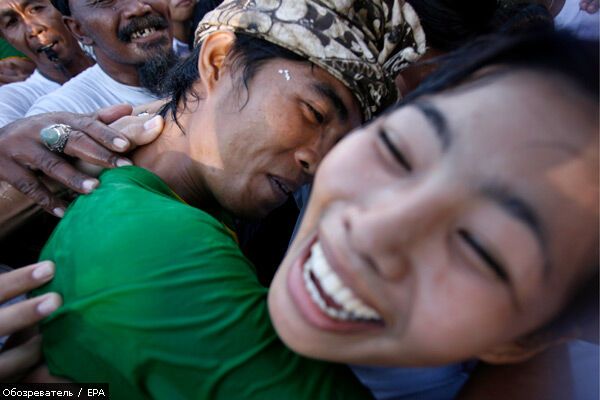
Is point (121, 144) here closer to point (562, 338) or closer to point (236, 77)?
point (236, 77)

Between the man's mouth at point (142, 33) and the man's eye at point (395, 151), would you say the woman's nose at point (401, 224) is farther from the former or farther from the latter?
the man's mouth at point (142, 33)

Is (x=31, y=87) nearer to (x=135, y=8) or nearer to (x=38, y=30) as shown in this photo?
(x=38, y=30)

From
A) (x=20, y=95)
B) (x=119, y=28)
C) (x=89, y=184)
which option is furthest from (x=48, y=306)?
(x=20, y=95)

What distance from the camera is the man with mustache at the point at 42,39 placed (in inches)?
159

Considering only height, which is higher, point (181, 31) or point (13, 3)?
point (13, 3)

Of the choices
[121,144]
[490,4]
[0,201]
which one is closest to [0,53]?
[0,201]

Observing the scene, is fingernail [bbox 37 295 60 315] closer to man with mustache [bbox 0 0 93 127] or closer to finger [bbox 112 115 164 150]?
finger [bbox 112 115 164 150]

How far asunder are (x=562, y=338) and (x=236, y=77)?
1248 mm

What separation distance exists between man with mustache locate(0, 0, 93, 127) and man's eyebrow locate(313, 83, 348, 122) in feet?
10.3

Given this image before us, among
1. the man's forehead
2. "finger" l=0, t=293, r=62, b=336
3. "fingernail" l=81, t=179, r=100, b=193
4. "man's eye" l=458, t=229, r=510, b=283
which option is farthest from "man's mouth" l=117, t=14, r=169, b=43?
"man's eye" l=458, t=229, r=510, b=283

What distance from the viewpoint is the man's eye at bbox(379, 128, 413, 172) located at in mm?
953

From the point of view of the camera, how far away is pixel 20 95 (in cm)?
359

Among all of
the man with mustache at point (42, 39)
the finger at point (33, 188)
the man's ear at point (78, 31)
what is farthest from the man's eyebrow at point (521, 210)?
the man with mustache at point (42, 39)

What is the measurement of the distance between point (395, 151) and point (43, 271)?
946 millimetres
